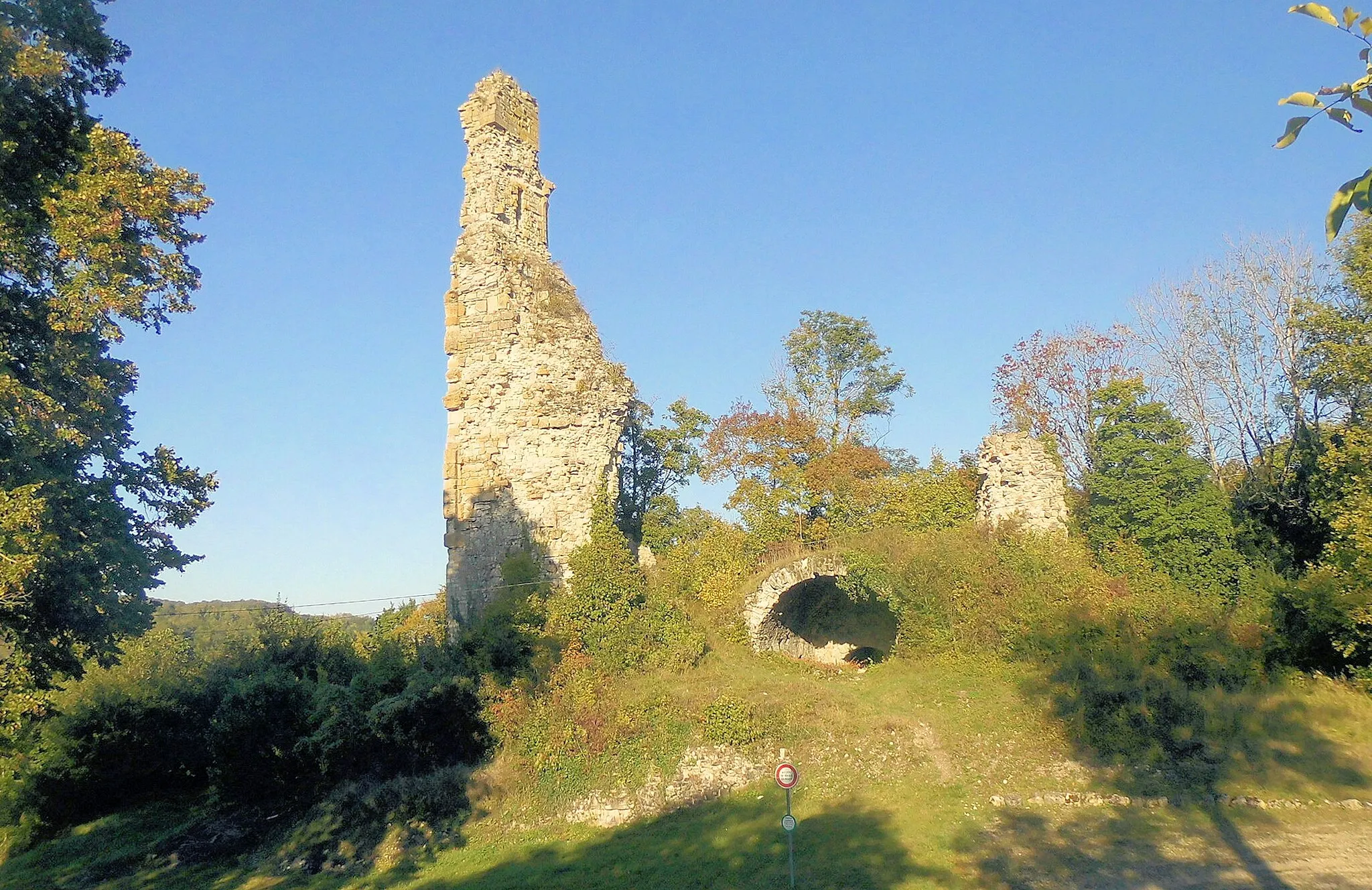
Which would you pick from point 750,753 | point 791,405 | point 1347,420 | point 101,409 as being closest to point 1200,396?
point 1347,420

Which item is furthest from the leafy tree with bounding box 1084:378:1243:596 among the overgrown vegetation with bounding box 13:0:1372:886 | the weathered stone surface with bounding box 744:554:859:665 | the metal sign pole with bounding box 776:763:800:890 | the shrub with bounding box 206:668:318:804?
the shrub with bounding box 206:668:318:804

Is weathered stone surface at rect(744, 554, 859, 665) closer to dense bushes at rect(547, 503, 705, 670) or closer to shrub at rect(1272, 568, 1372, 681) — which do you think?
dense bushes at rect(547, 503, 705, 670)

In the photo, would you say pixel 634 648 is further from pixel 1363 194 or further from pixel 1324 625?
pixel 1363 194

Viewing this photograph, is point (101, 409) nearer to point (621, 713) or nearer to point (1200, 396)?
point (621, 713)

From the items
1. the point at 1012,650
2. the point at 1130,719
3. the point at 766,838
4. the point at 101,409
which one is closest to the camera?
the point at 101,409

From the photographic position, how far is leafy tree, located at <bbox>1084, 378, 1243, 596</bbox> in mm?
17703

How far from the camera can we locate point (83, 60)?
33.8ft

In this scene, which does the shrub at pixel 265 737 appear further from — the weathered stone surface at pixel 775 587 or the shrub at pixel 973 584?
the shrub at pixel 973 584

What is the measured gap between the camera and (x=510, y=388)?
754 inches

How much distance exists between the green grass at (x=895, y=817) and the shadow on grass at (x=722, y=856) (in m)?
0.04

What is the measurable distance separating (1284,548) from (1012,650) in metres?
5.88

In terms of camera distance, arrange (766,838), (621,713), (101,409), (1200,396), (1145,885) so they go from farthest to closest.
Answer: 1. (1200,396)
2. (621,713)
3. (766,838)
4. (101,409)
5. (1145,885)

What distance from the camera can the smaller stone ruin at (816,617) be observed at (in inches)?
769

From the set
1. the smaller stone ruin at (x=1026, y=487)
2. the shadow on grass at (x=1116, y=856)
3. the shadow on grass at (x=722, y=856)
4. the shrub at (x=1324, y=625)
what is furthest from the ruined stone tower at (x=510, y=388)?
the shrub at (x=1324, y=625)
